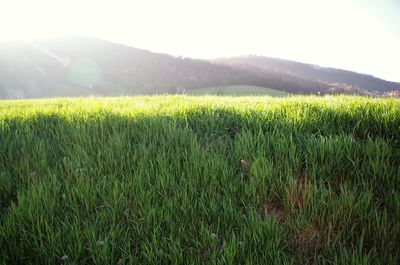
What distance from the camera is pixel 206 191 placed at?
240 centimetres

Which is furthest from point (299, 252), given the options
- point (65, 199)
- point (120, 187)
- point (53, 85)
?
point (53, 85)

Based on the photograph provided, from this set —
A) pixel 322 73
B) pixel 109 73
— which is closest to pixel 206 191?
pixel 109 73

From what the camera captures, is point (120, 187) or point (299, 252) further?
point (120, 187)

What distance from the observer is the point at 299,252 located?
6.23 feet

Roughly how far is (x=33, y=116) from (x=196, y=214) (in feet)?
11.4

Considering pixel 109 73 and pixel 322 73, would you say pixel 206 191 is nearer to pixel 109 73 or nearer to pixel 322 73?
pixel 109 73

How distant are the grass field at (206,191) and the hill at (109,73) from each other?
25285 millimetres

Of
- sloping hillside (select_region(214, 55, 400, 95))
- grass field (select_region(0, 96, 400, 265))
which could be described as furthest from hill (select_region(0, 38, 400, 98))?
sloping hillside (select_region(214, 55, 400, 95))

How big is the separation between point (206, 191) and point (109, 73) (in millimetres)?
33099

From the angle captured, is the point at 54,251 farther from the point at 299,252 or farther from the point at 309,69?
the point at 309,69

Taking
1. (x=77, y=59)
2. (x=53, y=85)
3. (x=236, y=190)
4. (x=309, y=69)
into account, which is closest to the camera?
(x=236, y=190)

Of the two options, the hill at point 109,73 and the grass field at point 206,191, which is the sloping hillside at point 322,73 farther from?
the grass field at point 206,191

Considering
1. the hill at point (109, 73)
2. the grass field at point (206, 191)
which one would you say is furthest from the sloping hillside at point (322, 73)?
the grass field at point (206, 191)

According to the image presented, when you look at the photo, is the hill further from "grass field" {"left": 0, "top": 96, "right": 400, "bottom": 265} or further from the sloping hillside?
the sloping hillside
